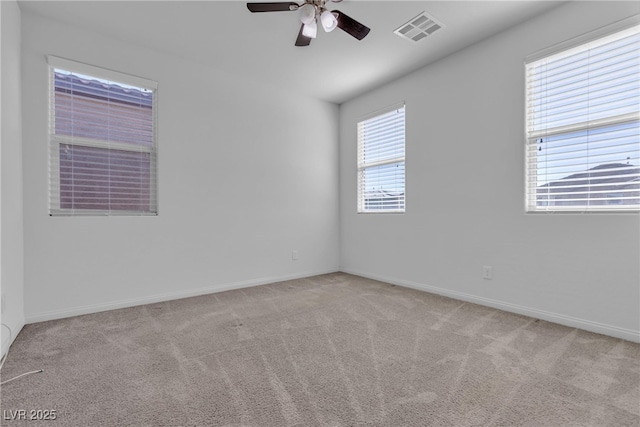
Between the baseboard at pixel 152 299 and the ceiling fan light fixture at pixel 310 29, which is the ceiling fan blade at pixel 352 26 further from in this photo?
the baseboard at pixel 152 299

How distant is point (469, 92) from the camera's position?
3.11 meters

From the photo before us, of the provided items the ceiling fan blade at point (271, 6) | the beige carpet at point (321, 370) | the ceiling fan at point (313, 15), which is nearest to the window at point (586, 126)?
the beige carpet at point (321, 370)

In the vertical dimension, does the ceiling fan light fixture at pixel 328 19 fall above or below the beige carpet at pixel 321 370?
above

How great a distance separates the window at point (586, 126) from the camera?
86.6 inches

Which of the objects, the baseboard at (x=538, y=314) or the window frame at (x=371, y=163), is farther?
the window frame at (x=371, y=163)

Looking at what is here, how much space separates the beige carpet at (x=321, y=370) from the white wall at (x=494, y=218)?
29 centimetres

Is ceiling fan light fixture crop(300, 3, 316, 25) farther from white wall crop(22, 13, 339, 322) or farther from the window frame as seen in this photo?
the window frame

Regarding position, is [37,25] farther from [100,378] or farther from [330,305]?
[330,305]

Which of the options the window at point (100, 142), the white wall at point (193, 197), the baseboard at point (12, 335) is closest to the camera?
the baseboard at point (12, 335)

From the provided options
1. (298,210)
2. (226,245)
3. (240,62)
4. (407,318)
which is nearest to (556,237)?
(407,318)

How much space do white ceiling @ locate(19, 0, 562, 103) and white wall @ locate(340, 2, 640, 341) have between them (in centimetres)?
28

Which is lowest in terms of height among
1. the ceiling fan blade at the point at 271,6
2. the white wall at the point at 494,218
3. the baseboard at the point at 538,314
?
the baseboard at the point at 538,314

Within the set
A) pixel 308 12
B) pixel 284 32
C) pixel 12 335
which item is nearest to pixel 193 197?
pixel 12 335

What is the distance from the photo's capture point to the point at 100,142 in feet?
9.52
